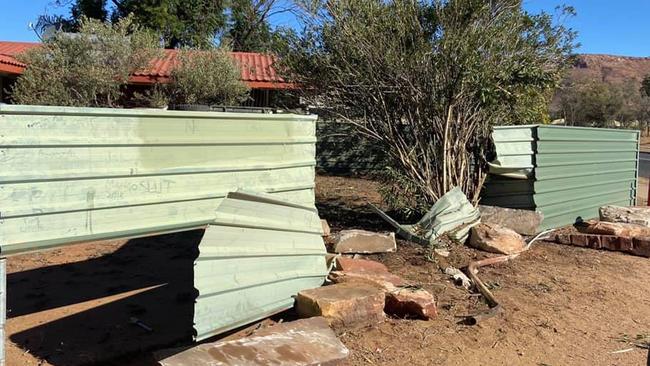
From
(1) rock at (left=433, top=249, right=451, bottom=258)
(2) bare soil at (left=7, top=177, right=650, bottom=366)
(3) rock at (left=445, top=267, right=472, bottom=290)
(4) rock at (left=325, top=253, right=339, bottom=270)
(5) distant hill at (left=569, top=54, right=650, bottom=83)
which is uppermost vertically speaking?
(5) distant hill at (left=569, top=54, right=650, bottom=83)

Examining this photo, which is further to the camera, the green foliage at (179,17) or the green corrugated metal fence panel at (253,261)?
the green foliage at (179,17)

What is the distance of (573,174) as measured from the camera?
9117 mm

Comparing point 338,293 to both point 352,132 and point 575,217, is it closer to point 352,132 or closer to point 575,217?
point 352,132

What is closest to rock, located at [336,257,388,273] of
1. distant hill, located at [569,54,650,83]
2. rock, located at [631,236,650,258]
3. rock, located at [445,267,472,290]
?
rock, located at [445,267,472,290]

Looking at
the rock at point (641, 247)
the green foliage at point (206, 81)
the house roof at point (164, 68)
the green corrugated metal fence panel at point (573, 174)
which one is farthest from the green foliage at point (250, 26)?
the rock at point (641, 247)

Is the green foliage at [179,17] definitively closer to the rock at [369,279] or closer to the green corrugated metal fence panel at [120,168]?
the rock at [369,279]

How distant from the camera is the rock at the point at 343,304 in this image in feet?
14.2

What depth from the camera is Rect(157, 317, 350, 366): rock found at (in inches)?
137

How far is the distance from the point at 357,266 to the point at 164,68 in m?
12.2

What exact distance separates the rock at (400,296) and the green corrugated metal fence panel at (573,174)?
141 inches

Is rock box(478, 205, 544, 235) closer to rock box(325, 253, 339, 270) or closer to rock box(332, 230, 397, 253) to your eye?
rock box(332, 230, 397, 253)

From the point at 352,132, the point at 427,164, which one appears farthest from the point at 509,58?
the point at 352,132

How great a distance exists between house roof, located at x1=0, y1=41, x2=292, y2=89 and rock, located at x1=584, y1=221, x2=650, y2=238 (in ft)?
24.6

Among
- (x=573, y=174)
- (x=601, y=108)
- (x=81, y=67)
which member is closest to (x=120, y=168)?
(x=573, y=174)
